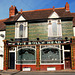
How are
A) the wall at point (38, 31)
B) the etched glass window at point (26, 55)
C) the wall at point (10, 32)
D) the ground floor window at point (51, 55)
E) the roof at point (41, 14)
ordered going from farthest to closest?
the wall at point (10, 32)
the roof at point (41, 14)
the wall at point (38, 31)
the etched glass window at point (26, 55)
the ground floor window at point (51, 55)

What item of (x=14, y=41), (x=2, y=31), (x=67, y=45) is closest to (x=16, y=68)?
(x=14, y=41)

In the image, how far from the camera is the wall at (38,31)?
15.0 m

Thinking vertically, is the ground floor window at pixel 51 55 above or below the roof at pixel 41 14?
below

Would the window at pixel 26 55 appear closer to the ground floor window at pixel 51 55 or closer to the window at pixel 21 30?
the ground floor window at pixel 51 55

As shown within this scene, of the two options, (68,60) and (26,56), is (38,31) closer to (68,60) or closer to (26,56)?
(26,56)

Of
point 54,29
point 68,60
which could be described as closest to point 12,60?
point 54,29

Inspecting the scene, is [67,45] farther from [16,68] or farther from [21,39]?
[16,68]

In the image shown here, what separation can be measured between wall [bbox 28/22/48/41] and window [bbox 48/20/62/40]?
589 millimetres

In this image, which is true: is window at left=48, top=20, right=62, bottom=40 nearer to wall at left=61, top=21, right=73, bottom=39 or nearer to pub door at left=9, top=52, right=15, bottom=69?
wall at left=61, top=21, right=73, bottom=39

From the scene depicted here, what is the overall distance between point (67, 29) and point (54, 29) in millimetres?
1793

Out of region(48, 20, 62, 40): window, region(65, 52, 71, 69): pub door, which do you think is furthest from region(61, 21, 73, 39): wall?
region(65, 52, 71, 69): pub door

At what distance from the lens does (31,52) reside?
14688 mm

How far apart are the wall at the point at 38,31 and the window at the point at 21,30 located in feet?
2.08

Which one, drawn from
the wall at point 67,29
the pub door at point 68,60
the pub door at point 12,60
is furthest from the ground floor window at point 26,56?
the wall at point 67,29
